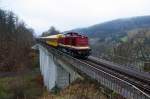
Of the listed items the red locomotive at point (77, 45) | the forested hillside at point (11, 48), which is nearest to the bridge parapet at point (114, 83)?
the red locomotive at point (77, 45)

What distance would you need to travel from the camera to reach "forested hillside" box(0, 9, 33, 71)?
94625 millimetres

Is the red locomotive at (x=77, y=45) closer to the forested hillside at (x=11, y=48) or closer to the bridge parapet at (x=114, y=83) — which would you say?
the bridge parapet at (x=114, y=83)

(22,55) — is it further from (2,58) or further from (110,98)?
(110,98)

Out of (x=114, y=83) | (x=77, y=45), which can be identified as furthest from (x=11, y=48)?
(x=114, y=83)

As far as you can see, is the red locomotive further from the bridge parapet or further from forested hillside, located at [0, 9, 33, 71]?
forested hillside, located at [0, 9, 33, 71]

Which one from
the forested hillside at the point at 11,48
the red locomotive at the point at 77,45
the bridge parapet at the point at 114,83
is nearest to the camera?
the bridge parapet at the point at 114,83

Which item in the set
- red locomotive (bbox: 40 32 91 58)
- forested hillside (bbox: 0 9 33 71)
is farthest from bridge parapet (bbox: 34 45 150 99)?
forested hillside (bbox: 0 9 33 71)

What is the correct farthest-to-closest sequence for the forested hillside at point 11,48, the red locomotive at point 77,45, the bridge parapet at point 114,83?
the forested hillside at point 11,48 → the red locomotive at point 77,45 → the bridge parapet at point 114,83

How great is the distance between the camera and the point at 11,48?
4134 inches

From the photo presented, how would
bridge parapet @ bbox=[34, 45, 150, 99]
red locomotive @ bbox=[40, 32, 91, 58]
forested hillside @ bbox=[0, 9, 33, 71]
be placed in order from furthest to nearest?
forested hillside @ bbox=[0, 9, 33, 71] < red locomotive @ bbox=[40, 32, 91, 58] < bridge parapet @ bbox=[34, 45, 150, 99]

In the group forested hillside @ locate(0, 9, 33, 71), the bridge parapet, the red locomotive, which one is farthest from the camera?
forested hillside @ locate(0, 9, 33, 71)

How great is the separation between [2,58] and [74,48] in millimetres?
60325

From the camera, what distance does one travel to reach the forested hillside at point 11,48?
9462cm

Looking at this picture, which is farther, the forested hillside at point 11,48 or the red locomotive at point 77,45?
the forested hillside at point 11,48
